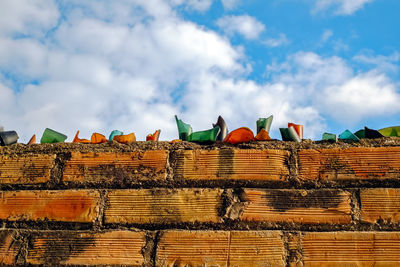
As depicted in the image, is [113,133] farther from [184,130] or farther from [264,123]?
[264,123]

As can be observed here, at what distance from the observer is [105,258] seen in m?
1.17

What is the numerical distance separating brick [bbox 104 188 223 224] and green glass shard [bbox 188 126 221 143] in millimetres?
217

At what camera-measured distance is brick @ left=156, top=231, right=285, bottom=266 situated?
112 cm

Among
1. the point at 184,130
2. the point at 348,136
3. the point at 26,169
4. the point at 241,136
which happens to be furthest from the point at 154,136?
the point at 348,136

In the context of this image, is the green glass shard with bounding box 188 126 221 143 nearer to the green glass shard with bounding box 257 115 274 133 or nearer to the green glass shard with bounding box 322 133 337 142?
the green glass shard with bounding box 257 115 274 133

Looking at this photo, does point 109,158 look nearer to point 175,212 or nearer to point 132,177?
point 132,177

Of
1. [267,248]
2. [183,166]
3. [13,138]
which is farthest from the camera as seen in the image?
[13,138]

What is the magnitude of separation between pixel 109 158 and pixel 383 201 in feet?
2.86

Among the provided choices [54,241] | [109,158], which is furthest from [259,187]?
[54,241]

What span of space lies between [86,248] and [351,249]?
2.57 feet

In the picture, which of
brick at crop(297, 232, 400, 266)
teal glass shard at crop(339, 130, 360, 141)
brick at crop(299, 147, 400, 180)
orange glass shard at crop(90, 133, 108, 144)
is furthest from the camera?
orange glass shard at crop(90, 133, 108, 144)

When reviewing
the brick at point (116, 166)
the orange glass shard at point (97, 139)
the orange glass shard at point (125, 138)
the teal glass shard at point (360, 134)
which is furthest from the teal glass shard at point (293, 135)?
the orange glass shard at point (97, 139)

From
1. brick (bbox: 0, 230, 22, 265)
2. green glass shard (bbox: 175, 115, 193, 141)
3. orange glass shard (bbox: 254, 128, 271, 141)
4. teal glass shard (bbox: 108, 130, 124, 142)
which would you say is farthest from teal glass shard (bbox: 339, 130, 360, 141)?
brick (bbox: 0, 230, 22, 265)

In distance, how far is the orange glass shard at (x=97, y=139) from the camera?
1.41m
